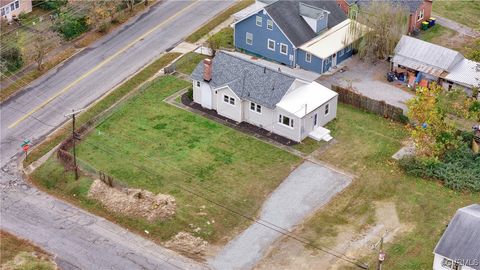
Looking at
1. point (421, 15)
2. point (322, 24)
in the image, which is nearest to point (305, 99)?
point (322, 24)

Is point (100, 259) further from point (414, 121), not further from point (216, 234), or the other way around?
point (414, 121)

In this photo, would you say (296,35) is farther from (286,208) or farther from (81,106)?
(286,208)

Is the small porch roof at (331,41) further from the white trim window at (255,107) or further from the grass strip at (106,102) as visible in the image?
the grass strip at (106,102)

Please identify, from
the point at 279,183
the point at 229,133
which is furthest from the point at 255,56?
the point at 279,183

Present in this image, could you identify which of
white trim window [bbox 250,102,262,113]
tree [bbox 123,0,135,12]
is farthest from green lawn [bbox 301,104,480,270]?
tree [bbox 123,0,135,12]

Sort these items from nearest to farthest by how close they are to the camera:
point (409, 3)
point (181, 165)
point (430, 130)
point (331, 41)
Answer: point (430, 130) → point (181, 165) → point (331, 41) → point (409, 3)
